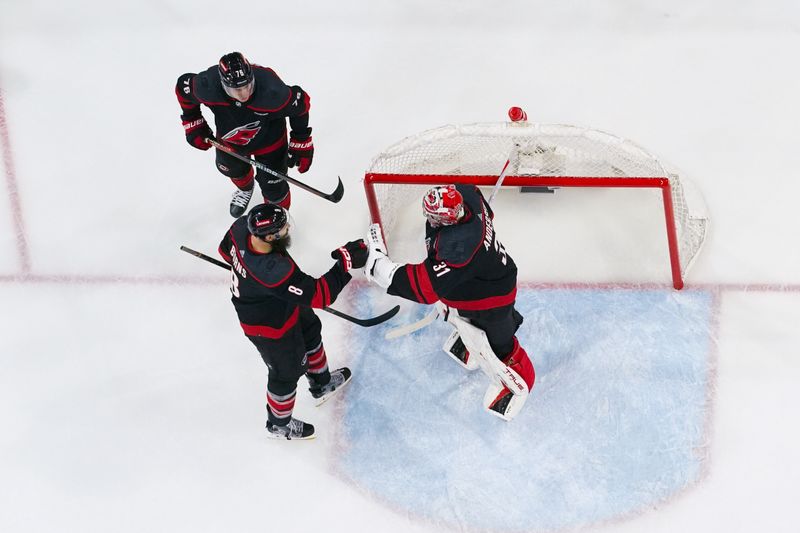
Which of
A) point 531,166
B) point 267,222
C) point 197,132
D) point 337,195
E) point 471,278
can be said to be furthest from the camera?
point 337,195

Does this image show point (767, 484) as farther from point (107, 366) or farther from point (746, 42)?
point (107, 366)

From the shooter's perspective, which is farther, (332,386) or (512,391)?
(332,386)

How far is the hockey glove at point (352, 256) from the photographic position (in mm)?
3137

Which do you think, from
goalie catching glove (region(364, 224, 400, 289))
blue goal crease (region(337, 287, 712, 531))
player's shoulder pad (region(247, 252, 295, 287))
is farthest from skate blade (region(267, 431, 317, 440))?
player's shoulder pad (region(247, 252, 295, 287))

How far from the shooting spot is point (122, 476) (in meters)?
3.66

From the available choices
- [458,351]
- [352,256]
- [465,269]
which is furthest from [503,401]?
[352,256]

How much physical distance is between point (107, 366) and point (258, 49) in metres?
1.99

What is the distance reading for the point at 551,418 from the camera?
3684 millimetres

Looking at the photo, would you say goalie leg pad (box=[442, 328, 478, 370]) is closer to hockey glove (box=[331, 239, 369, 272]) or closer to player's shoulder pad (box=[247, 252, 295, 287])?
hockey glove (box=[331, 239, 369, 272])

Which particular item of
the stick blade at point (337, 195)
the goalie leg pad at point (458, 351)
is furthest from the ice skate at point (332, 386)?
the stick blade at point (337, 195)

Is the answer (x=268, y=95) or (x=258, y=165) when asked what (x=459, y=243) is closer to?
(x=268, y=95)

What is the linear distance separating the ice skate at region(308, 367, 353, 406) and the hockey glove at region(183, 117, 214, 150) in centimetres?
116

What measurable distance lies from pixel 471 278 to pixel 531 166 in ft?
3.04

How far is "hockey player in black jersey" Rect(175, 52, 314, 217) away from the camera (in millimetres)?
3402
